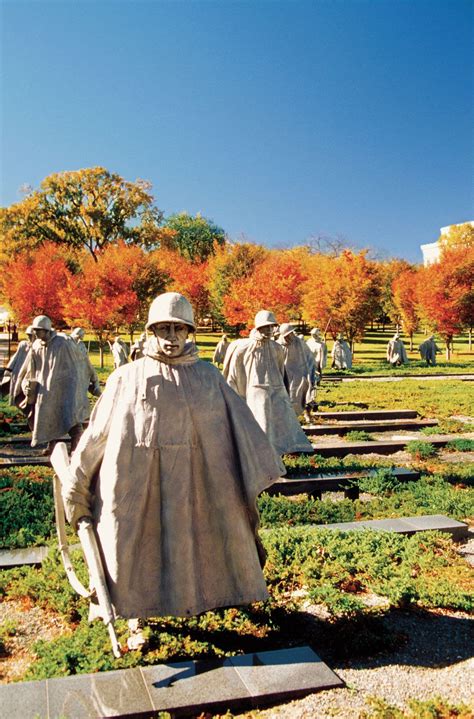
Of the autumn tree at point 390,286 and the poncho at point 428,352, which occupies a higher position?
the autumn tree at point 390,286

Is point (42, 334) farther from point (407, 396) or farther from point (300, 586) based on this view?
point (407, 396)

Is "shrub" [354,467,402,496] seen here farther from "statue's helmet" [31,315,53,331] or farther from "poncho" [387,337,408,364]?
"poncho" [387,337,408,364]

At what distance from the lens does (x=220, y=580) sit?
4195 mm

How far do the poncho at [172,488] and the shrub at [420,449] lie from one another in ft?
25.3

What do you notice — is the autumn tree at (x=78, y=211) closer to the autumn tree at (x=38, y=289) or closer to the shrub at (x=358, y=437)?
the autumn tree at (x=38, y=289)

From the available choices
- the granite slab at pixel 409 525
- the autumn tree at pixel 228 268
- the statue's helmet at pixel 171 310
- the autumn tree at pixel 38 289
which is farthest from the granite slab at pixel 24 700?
the autumn tree at pixel 228 268

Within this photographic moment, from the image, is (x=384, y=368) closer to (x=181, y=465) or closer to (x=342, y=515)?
(x=342, y=515)

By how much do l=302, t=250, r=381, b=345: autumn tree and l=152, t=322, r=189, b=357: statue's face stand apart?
111 ft

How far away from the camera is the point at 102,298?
36625 mm

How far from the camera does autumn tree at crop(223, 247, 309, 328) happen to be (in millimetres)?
40344

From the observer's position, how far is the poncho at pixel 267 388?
30.2 ft

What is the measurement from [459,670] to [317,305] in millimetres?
34547

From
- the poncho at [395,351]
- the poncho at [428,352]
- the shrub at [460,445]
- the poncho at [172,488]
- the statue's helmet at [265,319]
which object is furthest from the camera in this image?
the poncho at [428,352]

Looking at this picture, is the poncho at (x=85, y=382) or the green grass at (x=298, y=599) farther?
the poncho at (x=85, y=382)
